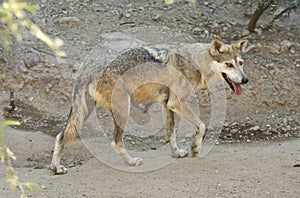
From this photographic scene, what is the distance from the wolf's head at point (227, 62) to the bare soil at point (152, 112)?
952 millimetres

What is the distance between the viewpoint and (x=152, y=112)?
877 centimetres

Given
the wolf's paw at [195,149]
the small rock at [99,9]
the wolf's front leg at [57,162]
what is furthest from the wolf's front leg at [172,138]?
the small rock at [99,9]

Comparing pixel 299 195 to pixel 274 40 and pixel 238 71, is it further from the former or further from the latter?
pixel 274 40

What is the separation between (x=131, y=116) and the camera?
8664mm

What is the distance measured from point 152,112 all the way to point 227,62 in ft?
7.86

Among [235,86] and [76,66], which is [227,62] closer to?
[235,86]

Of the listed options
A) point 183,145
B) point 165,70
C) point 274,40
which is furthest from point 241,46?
point 274,40

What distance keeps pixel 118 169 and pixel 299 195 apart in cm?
211

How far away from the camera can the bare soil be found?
19.3 ft

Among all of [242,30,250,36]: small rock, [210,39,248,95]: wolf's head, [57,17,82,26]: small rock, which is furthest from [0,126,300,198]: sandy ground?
[57,17,82,26]: small rock

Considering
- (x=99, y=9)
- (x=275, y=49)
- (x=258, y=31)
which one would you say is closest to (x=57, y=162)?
(x=99, y=9)

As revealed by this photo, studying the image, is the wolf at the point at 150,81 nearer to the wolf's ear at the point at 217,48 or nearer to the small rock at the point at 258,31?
the wolf's ear at the point at 217,48

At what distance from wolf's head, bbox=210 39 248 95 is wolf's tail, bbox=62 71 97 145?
154cm

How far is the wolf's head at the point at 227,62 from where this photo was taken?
6605mm
